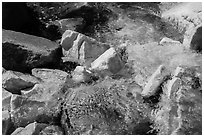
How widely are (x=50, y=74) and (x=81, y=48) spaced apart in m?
0.55

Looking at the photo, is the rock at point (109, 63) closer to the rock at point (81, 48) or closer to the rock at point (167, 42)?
the rock at point (81, 48)

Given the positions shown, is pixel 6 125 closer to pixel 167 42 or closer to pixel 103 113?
pixel 103 113

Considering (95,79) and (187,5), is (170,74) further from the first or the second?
(187,5)

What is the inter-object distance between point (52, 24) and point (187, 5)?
2077mm

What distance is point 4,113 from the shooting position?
430 cm

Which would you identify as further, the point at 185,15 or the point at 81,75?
the point at 185,15

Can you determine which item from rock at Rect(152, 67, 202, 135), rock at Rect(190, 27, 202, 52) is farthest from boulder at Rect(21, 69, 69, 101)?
rock at Rect(190, 27, 202, 52)

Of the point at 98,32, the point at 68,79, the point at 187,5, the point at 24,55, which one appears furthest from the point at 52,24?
the point at 187,5

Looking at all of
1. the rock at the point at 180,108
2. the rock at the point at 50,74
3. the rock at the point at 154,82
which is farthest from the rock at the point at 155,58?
the rock at the point at 50,74

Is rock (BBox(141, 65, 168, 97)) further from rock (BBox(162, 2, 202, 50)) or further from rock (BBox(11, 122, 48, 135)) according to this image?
rock (BBox(162, 2, 202, 50))

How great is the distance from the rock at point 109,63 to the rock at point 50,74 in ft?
1.18

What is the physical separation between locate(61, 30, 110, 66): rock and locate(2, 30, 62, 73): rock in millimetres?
235

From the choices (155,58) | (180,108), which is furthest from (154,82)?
(155,58)

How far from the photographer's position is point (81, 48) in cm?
517
